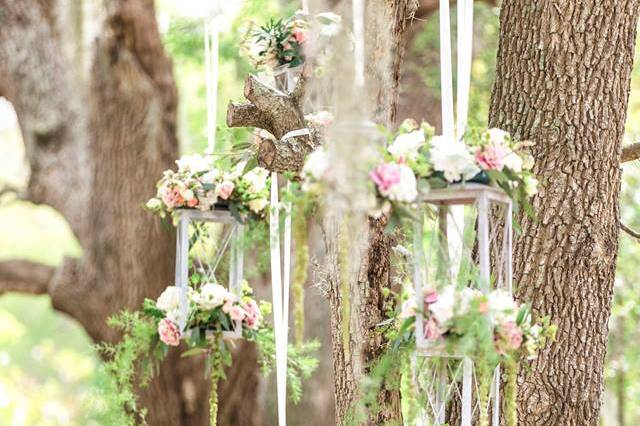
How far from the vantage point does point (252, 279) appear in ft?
19.1

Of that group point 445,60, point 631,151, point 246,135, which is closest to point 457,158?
point 445,60

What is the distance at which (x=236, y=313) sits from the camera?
3785 millimetres

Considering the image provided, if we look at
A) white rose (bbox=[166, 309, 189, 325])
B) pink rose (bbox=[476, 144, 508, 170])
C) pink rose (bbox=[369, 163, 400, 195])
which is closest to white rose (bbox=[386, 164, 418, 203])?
pink rose (bbox=[369, 163, 400, 195])

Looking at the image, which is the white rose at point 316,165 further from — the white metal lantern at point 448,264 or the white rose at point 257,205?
the white rose at point 257,205

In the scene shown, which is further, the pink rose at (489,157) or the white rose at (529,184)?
the white rose at (529,184)

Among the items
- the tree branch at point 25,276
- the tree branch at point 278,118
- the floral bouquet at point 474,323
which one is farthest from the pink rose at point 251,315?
the tree branch at point 25,276

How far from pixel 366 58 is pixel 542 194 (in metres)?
0.75

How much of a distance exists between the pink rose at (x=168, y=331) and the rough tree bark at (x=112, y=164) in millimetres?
1676

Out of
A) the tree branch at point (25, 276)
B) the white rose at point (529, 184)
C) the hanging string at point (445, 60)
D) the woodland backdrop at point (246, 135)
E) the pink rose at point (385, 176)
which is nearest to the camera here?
the pink rose at point (385, 176)

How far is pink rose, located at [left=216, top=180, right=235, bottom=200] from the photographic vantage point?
3715mm

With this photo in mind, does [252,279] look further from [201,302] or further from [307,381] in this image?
[201,302]

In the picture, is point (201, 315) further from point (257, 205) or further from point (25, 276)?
point (25, 276)

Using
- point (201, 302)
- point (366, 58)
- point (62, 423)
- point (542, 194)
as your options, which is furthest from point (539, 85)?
point (62, 423)

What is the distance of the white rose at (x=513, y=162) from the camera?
2734 mm
